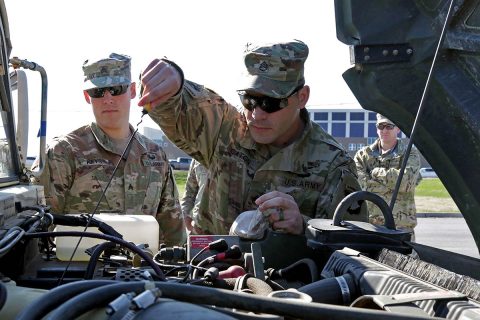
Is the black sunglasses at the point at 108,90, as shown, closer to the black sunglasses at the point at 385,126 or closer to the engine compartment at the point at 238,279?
the engine compartment at the point at 238,279

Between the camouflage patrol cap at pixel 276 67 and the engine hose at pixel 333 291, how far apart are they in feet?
5.06

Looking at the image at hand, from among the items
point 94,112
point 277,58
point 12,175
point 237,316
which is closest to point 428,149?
point 277,58

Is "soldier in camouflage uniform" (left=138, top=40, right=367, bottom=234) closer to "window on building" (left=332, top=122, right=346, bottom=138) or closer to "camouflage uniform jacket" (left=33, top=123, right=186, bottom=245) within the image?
"camouflage uniform jacket" (left=33, top=123, right=186, bottom=245)

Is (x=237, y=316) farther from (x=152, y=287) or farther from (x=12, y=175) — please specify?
(x=12, y=175)

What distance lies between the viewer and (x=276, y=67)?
3.36 meters

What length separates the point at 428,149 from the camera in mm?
2609

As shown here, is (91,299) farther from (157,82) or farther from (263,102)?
(263,102)

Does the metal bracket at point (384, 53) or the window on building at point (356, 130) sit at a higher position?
the metal bracket at point (384, 53)

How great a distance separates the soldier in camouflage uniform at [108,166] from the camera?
4547 millimetres

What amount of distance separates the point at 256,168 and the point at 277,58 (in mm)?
558

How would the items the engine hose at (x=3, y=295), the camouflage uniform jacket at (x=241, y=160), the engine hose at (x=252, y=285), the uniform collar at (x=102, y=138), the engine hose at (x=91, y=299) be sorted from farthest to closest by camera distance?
the uniform collar at (x=102, y=138) < the camouflage uniform jacket at (x=241, y=160) < the engine hose at (x=252, y=285) < the engine hose at (x=3, y=295) < the engine hose at (x=91, y=299)

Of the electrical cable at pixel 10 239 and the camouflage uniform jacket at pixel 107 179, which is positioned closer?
the electrical cable at pixel 10 239

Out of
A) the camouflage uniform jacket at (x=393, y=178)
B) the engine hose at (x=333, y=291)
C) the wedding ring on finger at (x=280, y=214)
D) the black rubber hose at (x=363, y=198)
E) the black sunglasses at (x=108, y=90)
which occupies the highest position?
the black sunglasses at (x=108, y=90)

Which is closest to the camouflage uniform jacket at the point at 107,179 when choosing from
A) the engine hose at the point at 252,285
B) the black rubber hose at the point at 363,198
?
the black rubber hose at the point at 363,198
